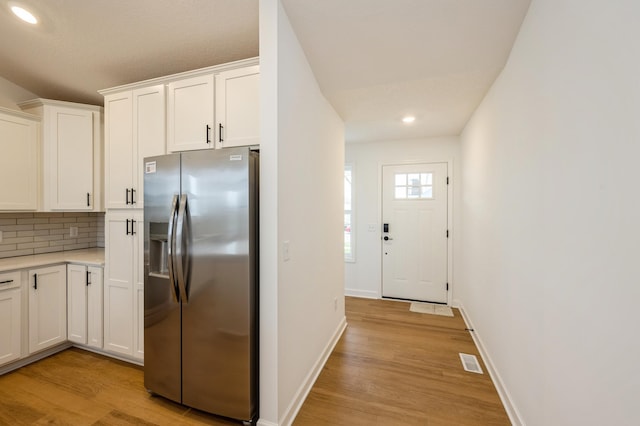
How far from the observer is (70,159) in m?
2.72

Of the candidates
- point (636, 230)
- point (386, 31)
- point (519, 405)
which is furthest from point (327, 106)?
point (519, 405)

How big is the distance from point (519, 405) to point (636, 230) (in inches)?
58.1

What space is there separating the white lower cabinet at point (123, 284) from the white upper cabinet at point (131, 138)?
176 mm

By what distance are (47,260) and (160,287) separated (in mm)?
1577

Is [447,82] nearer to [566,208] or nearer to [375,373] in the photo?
[566,208]

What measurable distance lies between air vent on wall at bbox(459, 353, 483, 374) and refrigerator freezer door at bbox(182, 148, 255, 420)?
1.87m

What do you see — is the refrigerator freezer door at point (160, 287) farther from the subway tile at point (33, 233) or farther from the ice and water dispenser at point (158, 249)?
the subway tile at point (33, 233)

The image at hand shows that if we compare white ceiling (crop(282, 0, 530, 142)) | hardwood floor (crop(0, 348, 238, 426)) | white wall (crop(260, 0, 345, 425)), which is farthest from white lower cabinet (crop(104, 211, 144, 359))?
white ceiling (crop(282, 0, 530, 142))

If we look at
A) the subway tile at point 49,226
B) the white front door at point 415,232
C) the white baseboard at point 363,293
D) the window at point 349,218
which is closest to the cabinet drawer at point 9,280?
the subway tile at point 49,226

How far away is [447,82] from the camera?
2.35 meters

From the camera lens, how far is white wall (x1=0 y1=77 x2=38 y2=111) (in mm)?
2738

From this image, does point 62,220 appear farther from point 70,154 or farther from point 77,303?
point 77,303

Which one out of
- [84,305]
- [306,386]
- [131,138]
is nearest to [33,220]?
[84,305]

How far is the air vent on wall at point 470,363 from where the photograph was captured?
7.80 feet
